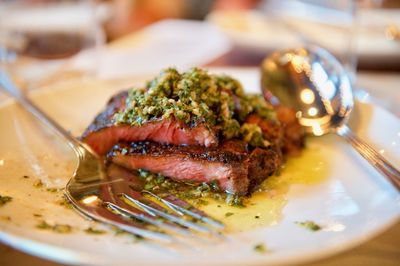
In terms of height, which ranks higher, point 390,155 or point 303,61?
point 303,61

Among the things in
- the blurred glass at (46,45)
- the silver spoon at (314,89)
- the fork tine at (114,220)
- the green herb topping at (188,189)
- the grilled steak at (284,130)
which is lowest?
the fork tine at (114,220)

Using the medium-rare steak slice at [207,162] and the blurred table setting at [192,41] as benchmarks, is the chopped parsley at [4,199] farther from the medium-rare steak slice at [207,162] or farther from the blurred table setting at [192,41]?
the blurred table setting at [192,41]

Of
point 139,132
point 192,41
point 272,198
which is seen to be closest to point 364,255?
point 272,198

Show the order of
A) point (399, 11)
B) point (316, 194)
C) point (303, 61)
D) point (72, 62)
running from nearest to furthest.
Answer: point (316, 194) < point (303, 61) < point (72, 62) < point (399, 11)

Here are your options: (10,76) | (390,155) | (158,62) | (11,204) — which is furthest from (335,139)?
(10,76)

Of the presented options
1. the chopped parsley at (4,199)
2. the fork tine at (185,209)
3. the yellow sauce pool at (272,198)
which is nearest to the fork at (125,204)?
the fork tine at (185,209)

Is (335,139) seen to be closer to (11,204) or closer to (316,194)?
(316,194)
